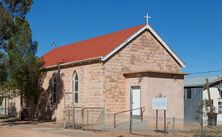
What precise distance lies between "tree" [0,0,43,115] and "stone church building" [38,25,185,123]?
2588 millimetres

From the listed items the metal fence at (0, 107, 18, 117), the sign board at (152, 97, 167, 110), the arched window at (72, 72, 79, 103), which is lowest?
the metal fence at (0, 107, 18, 117)

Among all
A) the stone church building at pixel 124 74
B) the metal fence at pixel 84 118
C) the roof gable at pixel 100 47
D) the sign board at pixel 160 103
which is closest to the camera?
the sign board at pixel 160 103

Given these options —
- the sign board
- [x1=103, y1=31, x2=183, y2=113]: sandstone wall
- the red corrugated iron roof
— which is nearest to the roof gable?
the red corrugated iron roof

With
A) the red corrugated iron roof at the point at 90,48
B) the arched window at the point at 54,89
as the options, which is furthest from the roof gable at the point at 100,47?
the arched window at the point at 54,89

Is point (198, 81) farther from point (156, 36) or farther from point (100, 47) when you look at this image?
point (100, 47)

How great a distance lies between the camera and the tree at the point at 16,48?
3012 cm

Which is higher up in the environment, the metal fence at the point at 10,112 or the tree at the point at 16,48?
the tree at the point at 16,48

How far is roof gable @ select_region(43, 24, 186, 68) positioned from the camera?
3004cm

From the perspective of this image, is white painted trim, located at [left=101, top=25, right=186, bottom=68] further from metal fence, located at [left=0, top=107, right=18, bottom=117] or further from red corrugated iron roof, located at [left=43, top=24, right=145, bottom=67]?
metal fence, located at [left=0, top=107, right=18, bottom=117]

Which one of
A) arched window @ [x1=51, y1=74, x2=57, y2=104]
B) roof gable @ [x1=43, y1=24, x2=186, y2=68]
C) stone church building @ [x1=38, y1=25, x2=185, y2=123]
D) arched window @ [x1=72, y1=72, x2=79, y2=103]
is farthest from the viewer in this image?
arched window @ [x1=51, y1=74, x2=57, y2=104]

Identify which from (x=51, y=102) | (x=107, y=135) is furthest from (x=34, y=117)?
(x=107, y=135)

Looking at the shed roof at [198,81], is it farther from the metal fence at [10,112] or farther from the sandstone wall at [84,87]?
the metal fence at [10,112]

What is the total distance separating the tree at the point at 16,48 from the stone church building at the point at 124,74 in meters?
2.59

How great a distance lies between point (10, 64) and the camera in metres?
31.0
